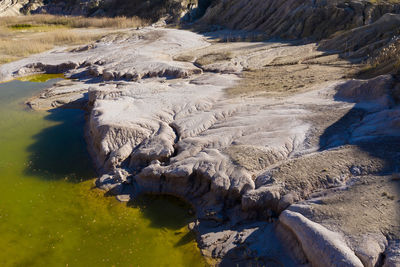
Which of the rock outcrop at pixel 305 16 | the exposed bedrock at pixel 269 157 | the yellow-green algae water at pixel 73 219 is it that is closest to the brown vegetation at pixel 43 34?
the exposed bedrock at pixel 269 157

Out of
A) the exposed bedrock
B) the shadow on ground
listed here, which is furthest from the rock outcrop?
the shadow on ground

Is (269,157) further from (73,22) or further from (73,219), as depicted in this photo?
(73,22)

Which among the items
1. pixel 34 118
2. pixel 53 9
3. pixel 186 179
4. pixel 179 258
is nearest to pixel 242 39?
pixel 34 118

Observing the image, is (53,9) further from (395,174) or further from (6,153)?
(395,174)

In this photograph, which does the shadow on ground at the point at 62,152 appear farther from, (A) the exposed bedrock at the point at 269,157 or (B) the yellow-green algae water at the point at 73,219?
(A) the exposed bedrock at the point at 269,157

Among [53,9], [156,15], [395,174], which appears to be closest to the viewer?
[395,174]

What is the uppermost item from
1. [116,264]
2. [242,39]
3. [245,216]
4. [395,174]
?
[242,39]
